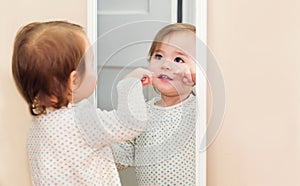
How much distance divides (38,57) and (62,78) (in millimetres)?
63

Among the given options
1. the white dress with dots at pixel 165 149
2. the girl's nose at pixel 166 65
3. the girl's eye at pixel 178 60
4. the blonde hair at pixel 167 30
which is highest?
the blonde hair at pixel 167 30

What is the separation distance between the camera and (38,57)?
1.28 metres

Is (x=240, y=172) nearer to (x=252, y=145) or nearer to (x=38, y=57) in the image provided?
(x=252, y=145)

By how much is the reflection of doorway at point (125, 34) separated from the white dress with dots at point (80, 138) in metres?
0.11

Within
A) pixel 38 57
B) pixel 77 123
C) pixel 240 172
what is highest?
pixel 38 57

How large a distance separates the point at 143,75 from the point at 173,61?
7 cm

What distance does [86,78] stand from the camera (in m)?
1.35

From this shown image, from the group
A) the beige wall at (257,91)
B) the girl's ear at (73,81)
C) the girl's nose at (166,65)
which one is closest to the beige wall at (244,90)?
the beige wall at (257,91)

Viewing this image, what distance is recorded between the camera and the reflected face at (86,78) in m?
1.33

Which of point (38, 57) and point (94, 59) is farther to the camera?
point (94, 59)

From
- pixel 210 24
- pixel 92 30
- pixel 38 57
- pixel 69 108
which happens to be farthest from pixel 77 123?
pixel 210 24

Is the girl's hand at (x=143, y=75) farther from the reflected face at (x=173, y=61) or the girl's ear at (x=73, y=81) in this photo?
the girl's ear at (x=73, y=81)

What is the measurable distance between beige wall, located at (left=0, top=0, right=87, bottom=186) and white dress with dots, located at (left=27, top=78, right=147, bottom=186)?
18 cm

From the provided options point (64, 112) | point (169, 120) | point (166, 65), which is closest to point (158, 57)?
point (166, 65)
